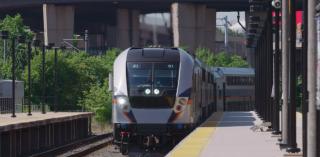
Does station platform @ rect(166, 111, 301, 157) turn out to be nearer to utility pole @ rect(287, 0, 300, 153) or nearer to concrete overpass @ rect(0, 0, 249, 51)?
utility pole @ rect(287, 0, 300, 153)

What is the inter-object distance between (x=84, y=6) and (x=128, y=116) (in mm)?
75872

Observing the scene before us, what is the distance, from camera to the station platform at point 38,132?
92.2ft

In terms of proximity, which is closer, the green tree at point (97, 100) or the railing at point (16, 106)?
the railing at point (16, 106)

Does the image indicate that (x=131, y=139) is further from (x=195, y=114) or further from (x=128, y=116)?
(x=195, y=114)

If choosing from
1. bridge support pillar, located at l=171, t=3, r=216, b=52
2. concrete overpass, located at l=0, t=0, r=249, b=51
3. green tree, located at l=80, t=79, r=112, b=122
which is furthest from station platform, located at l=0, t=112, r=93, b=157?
concrete overpass, located at l=0, t=0, r=249, b=51

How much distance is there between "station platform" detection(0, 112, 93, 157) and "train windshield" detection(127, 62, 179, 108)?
162 inches

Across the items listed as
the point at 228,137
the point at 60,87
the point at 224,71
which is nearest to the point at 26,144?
the point at 228,137

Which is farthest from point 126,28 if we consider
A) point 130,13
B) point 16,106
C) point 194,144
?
point 194,144

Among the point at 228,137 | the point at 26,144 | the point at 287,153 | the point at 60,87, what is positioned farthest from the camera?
the point at 60,87

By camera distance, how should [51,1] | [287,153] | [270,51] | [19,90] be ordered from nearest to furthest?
[287,153], [270,51], [19,90], [51,1]

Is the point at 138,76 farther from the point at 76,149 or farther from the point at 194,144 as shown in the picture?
the point at 76,149

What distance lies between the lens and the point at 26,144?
1234 inches

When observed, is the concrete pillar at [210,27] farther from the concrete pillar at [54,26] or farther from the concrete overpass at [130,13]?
the concrete pillar at [54,26]

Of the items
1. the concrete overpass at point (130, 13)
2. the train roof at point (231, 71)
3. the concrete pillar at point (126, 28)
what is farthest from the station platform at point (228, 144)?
the concrete pillar at point (126, 28)
